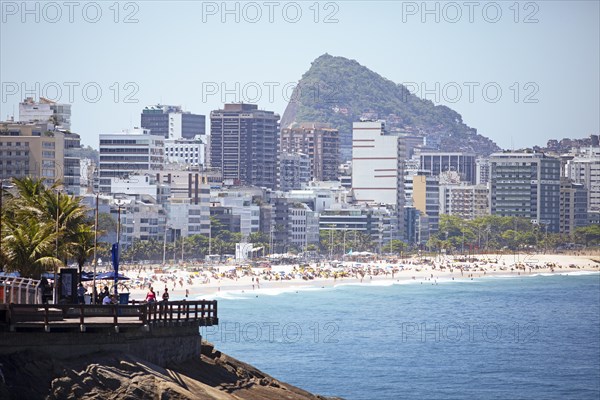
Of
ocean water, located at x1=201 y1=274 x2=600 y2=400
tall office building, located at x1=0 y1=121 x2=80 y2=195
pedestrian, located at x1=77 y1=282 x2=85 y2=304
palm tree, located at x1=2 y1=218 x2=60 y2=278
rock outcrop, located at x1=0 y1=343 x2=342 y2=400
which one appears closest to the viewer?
rock outcrop, located at x1=0 y1=343 x2=342 y2=400

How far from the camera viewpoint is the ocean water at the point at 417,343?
76.2 meters

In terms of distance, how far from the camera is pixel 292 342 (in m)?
101

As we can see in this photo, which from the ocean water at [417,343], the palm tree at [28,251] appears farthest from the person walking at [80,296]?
the ocean water at [417,343]

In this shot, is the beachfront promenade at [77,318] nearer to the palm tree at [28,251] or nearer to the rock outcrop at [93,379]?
the rock outcrop at [93,379]

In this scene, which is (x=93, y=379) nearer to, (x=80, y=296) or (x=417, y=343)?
(x=80, y=296)

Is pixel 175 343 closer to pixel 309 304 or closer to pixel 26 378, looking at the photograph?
pixel 26 378

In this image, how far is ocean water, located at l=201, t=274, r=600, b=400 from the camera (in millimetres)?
76188

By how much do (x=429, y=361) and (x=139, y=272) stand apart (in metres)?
99.4

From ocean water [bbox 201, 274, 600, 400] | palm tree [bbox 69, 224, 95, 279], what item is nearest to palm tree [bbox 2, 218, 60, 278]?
palm tree [bbox 69, 224, 95, 279]

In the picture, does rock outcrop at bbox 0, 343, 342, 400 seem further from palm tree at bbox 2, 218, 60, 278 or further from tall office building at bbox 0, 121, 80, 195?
tall office building at bbox 0, 121, 80, 195

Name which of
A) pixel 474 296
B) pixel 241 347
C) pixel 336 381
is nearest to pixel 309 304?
pixel 474 296

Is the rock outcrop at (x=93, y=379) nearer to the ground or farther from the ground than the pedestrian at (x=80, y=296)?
nearer to the ground

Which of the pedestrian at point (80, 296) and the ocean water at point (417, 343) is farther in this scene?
the ocean water at point (417, 343)

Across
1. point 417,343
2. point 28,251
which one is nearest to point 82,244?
point 28,251
